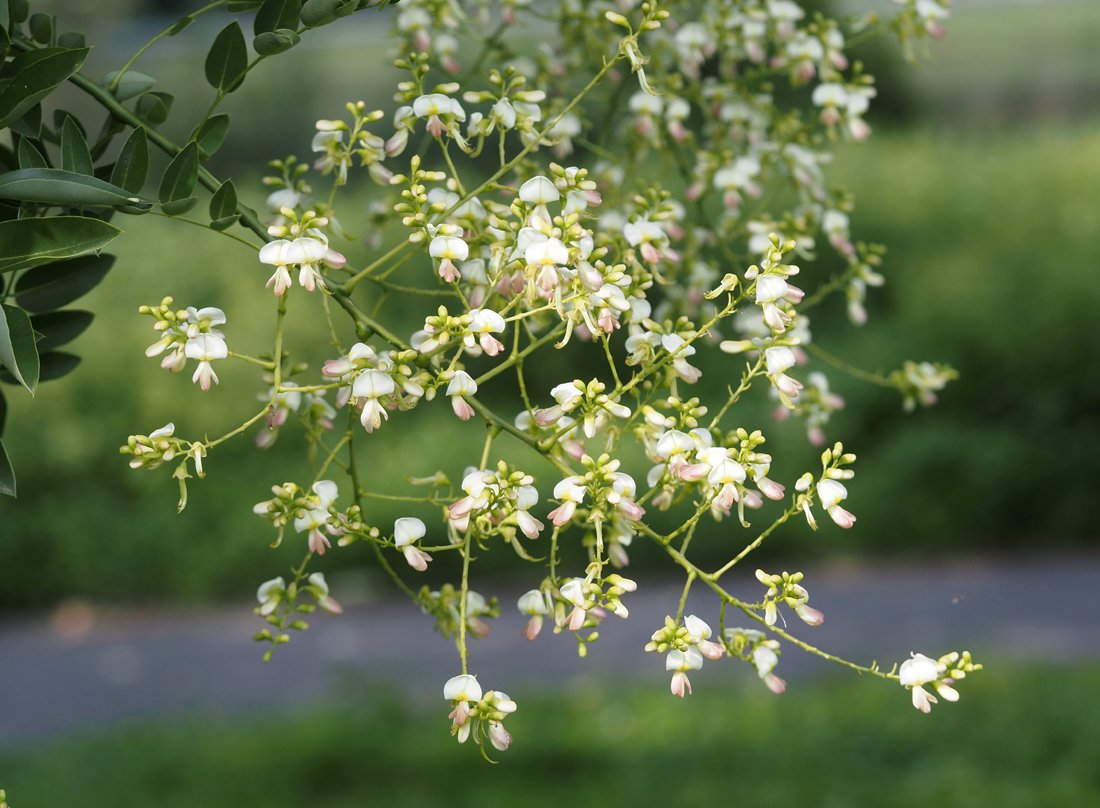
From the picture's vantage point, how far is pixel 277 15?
1.08 metres

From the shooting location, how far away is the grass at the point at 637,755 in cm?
321

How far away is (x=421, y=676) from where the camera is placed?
4.25 m

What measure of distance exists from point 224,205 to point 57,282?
29 centimetres

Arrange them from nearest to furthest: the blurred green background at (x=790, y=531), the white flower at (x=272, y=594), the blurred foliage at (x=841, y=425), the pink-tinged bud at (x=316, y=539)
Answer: the pink-tinged bud at (x=316, y=539), the white flower at (x=272, y=594), the blurred green background at (x=790, y=531), the blurred foliage at (x=841, y=425)

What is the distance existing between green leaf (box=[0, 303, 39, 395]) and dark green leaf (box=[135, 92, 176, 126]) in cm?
29

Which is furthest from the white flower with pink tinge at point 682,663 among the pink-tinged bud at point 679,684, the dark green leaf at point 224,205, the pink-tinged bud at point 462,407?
the dark green leaf at point 224,205

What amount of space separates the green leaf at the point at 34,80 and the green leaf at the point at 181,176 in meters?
0.10

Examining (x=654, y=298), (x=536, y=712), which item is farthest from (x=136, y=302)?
(x=536, y=712)

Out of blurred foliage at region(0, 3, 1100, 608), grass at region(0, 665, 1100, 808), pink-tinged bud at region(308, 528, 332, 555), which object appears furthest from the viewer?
blurred foliage at region(0, 3, 1100, 608)

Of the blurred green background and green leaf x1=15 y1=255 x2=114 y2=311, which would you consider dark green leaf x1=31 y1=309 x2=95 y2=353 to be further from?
the blurred green background

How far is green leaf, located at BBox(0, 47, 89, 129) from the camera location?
0.97m

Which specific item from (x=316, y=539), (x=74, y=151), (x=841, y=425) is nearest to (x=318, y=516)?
(x=316, y=539)

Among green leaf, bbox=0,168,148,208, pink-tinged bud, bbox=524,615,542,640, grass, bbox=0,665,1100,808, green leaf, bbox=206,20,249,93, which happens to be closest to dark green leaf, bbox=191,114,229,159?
green leaf, bbox=206,20,249,93

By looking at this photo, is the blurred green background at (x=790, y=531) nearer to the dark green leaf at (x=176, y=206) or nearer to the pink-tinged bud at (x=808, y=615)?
the pink-tinged bud at (x=808, y=615)
